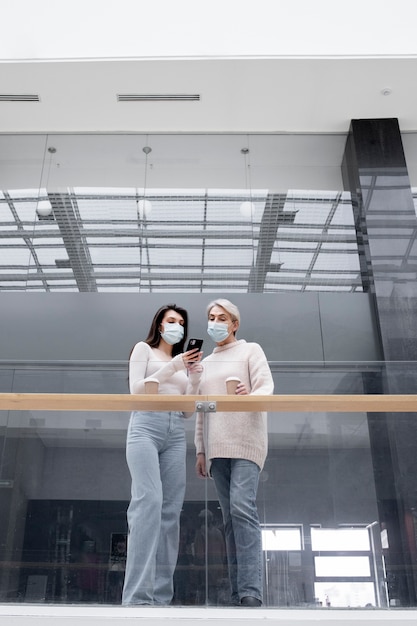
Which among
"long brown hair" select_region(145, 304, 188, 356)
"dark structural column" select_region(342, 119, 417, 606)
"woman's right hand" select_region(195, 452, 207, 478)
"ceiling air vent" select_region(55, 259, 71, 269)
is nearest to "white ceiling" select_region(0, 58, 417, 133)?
"dark structural column" select_region(342, 119, 417, 606)

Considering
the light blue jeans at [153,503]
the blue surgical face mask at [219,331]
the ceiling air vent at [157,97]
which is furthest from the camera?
the ceiling air vent at [157,97]

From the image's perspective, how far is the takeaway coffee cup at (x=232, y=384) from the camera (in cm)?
275

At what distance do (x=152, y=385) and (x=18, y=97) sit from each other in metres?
4.70

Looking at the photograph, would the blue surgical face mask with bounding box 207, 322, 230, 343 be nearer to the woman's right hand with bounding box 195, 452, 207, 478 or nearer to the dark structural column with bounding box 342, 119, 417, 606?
the woman's right hand with bounding box 195, 452, 207, 478

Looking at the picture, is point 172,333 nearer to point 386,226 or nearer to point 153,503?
point 153,503

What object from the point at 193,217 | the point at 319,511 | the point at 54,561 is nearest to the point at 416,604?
the point at 319,511

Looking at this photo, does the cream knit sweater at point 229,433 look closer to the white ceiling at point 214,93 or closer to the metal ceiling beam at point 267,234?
the metal ceiling beam at point 267,234

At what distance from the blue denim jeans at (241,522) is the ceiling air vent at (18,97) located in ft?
16.6

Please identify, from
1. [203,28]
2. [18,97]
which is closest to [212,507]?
[203,28]

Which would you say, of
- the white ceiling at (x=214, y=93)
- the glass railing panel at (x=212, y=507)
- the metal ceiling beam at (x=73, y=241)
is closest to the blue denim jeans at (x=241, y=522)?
the glass railing panel at (x=212, y=507)

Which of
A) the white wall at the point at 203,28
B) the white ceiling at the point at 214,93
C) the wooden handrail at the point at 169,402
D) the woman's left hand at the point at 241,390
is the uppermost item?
the white wall at the point at 203,28

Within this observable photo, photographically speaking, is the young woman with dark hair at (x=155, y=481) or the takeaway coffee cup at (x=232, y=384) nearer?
the young woman with dark hair at (x=155, y=481)

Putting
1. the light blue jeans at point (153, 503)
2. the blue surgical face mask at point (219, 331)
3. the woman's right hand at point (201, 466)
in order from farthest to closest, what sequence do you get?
1. the blue surgical face mask at point (219, 331)
2. the woman's right hand at point (201, 466)
3. the light blue jeans at point (153, 503)

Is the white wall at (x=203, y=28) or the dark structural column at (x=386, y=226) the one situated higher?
the white wall at (x=203, y=28)
